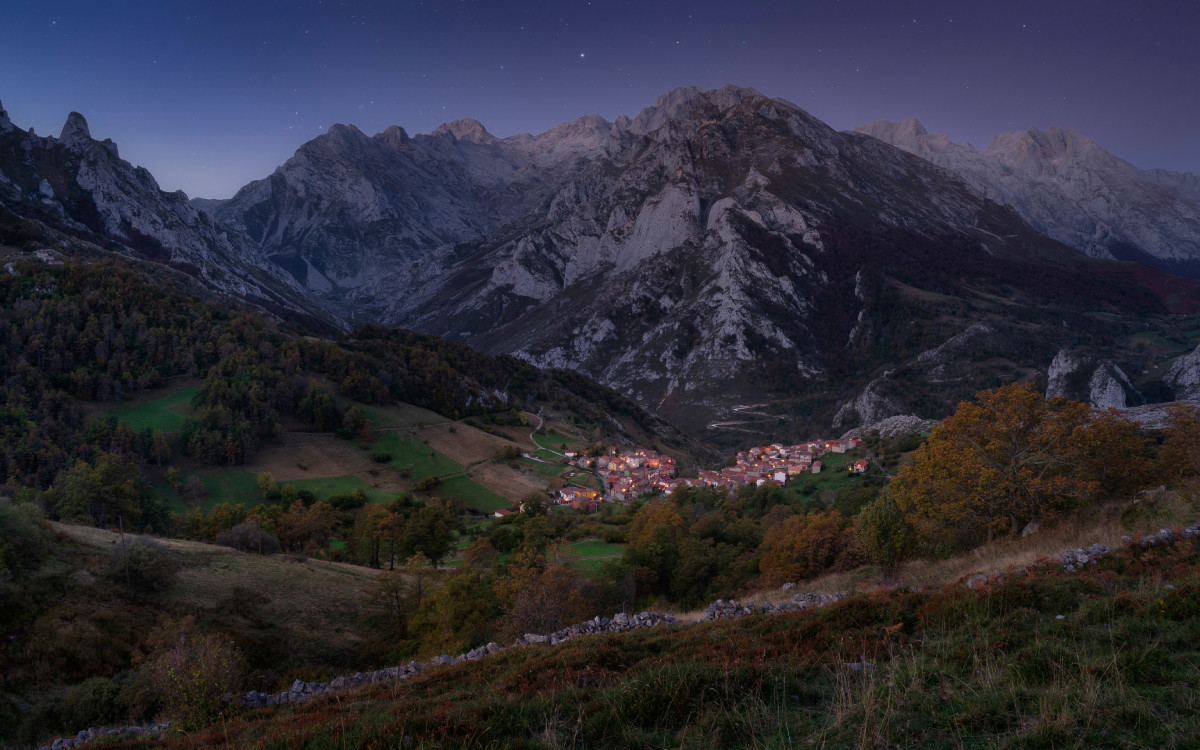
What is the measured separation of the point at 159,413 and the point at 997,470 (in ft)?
288

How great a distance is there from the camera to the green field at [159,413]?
6506 cm

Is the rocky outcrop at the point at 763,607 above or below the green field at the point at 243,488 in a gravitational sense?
above

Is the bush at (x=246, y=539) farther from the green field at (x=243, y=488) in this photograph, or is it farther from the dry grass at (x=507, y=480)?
the dry grass at (x=507, y=480)

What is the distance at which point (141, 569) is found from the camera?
21.3 metres

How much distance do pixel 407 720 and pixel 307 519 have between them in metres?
46.3

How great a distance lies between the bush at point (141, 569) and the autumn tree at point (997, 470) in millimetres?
30908

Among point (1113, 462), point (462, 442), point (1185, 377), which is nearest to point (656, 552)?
point (1113, 462)

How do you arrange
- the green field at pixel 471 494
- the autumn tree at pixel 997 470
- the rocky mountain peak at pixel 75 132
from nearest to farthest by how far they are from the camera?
the autumn tree at pixel 997 470 < the green field at pixel 471 494 < the rocky mountain peak at pixel 75 132

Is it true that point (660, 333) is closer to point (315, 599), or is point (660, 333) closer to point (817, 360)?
point (817, 360)

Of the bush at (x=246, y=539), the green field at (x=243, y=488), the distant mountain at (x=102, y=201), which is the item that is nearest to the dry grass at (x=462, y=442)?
the green field at (x=243, y=488)

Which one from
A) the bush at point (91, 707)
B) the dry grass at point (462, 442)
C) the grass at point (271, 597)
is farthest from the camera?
the dry grass at point (462, 442)

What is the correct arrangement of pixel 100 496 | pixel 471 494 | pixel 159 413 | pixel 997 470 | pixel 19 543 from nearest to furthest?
pixel 19 543 → pixel 997 470 → pixel 100 496 → pixel 159 413 → pixel 471 494

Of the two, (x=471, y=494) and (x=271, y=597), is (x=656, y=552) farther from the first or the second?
(x=471, y=494)

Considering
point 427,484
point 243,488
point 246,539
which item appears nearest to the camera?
point 246,539
